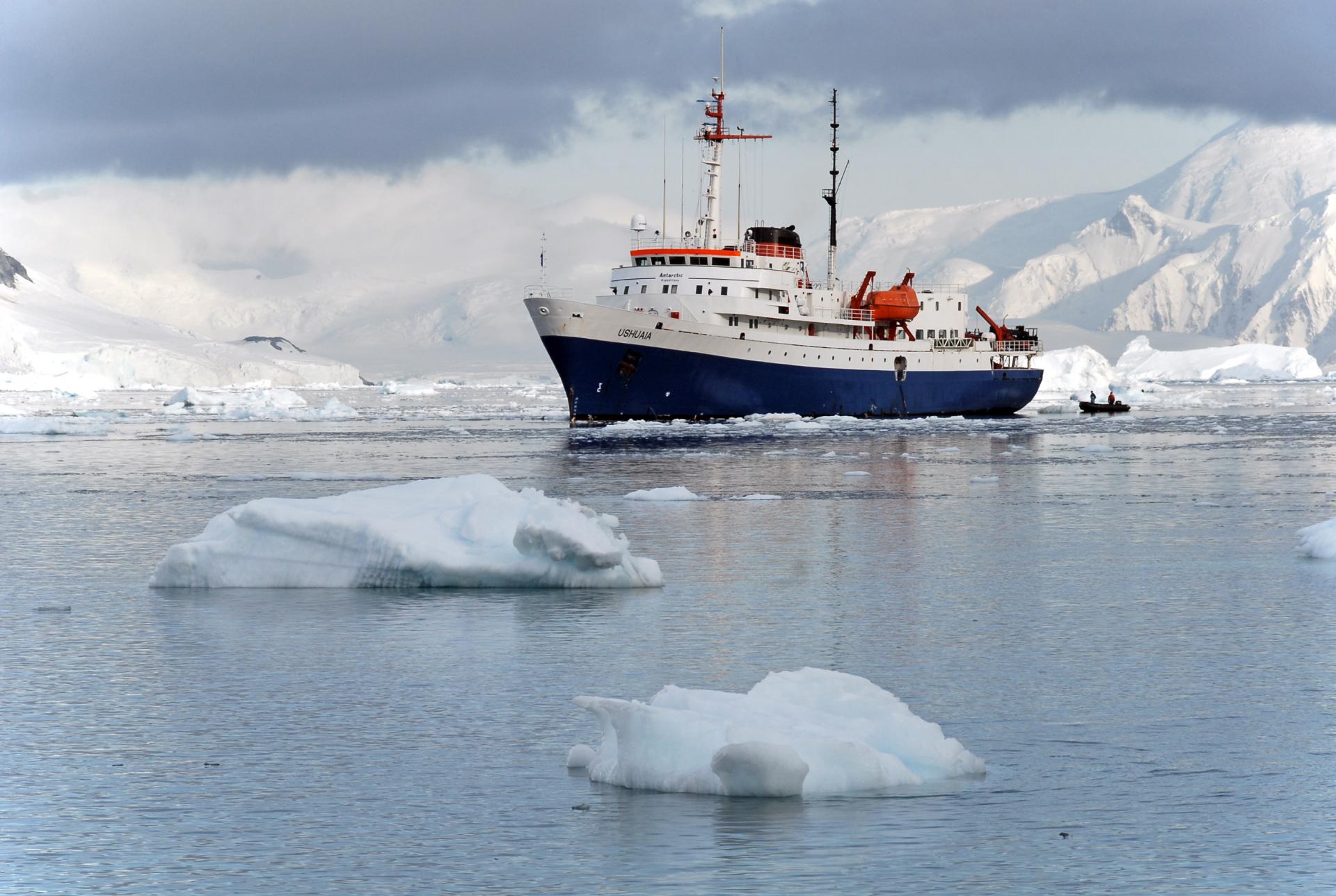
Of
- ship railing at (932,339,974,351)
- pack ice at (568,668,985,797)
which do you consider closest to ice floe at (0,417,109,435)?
ship railing at (932,339,974,351)

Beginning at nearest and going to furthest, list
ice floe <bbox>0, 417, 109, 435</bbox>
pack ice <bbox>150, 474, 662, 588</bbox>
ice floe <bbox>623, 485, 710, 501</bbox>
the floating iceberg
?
pack ice <bbox>150, 474, 662, 588</bbox> → the floating iceberg → ice floe <bbox>623, 485, 710, 501</bbox> → ice floe <bbox>0, 417, 109, 435</bbox>

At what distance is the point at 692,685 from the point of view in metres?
10.9

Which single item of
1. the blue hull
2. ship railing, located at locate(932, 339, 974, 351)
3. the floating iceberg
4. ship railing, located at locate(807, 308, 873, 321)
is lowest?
the floating iceberg

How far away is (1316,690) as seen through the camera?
419 inches

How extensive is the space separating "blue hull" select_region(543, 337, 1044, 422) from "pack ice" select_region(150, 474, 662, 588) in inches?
1686

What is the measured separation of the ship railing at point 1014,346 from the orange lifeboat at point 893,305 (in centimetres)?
748

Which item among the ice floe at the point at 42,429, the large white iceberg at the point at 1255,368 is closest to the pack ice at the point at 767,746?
the ice floe at the point at 42,429

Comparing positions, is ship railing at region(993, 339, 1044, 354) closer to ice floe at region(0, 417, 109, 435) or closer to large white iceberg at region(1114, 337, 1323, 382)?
ice floe at region(0, 417, 109, 435)

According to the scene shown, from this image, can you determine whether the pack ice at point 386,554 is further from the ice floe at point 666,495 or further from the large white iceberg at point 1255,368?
the large white iceberg at point 1255,368

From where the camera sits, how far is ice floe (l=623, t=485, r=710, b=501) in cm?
2647

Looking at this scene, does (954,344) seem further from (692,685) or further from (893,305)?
(692,685)

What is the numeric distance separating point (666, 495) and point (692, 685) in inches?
622

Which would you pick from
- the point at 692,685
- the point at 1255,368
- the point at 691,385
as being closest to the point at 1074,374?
the point at 1255,368

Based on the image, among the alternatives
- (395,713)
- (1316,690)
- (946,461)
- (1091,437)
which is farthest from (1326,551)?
(1091,437)
